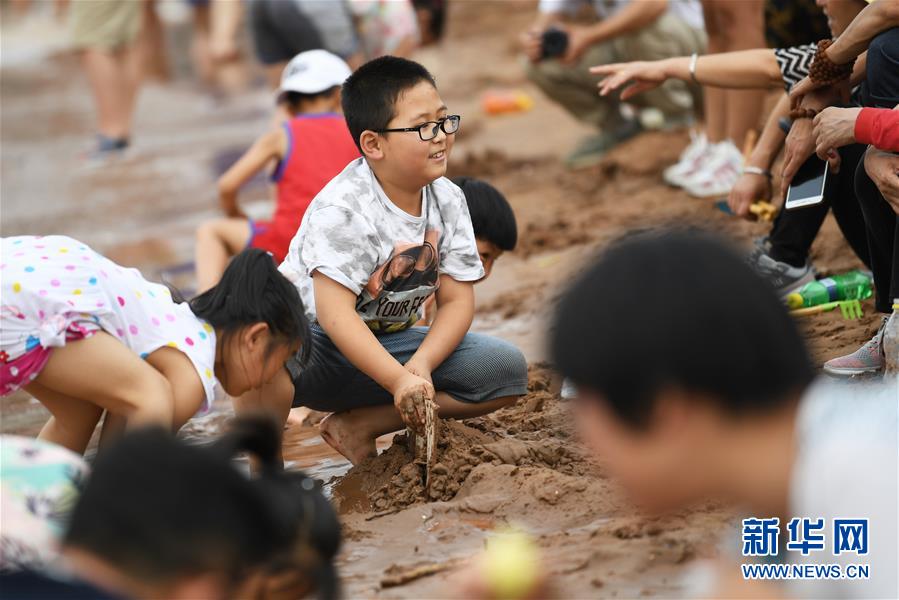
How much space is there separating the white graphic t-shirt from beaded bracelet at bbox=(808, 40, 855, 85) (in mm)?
1077

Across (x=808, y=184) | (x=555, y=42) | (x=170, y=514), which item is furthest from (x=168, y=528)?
(x=555, y=42)

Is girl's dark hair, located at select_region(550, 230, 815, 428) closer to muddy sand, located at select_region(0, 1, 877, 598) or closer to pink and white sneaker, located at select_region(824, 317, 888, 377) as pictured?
muddy sand, located at select_region(0, 1, 877, 598)

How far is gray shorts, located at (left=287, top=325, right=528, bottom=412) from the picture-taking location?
335 centimetres

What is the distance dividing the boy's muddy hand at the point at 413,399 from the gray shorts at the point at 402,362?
1.05ft

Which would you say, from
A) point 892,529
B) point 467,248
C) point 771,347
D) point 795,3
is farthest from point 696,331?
point 795,3

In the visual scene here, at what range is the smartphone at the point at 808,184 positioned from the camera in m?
3.56

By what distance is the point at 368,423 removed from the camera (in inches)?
136

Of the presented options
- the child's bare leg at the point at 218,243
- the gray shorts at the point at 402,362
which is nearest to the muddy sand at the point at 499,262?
the gray shorts at the point at 402,362

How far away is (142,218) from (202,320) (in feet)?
15.1

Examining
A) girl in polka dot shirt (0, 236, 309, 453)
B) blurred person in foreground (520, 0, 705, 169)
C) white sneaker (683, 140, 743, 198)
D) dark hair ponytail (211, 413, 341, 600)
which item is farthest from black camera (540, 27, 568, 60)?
dark hair ponytail (211, 413, 341, 600)

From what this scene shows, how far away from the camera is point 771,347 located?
1.56 meters

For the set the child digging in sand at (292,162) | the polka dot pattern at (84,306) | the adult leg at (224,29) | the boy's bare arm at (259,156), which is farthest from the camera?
the adult leg at (224,29)

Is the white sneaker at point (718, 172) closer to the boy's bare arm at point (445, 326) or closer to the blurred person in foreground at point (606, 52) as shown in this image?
the blurred person in foreground at point (606, 52)

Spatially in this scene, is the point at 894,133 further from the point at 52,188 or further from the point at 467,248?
the point at 52,188
